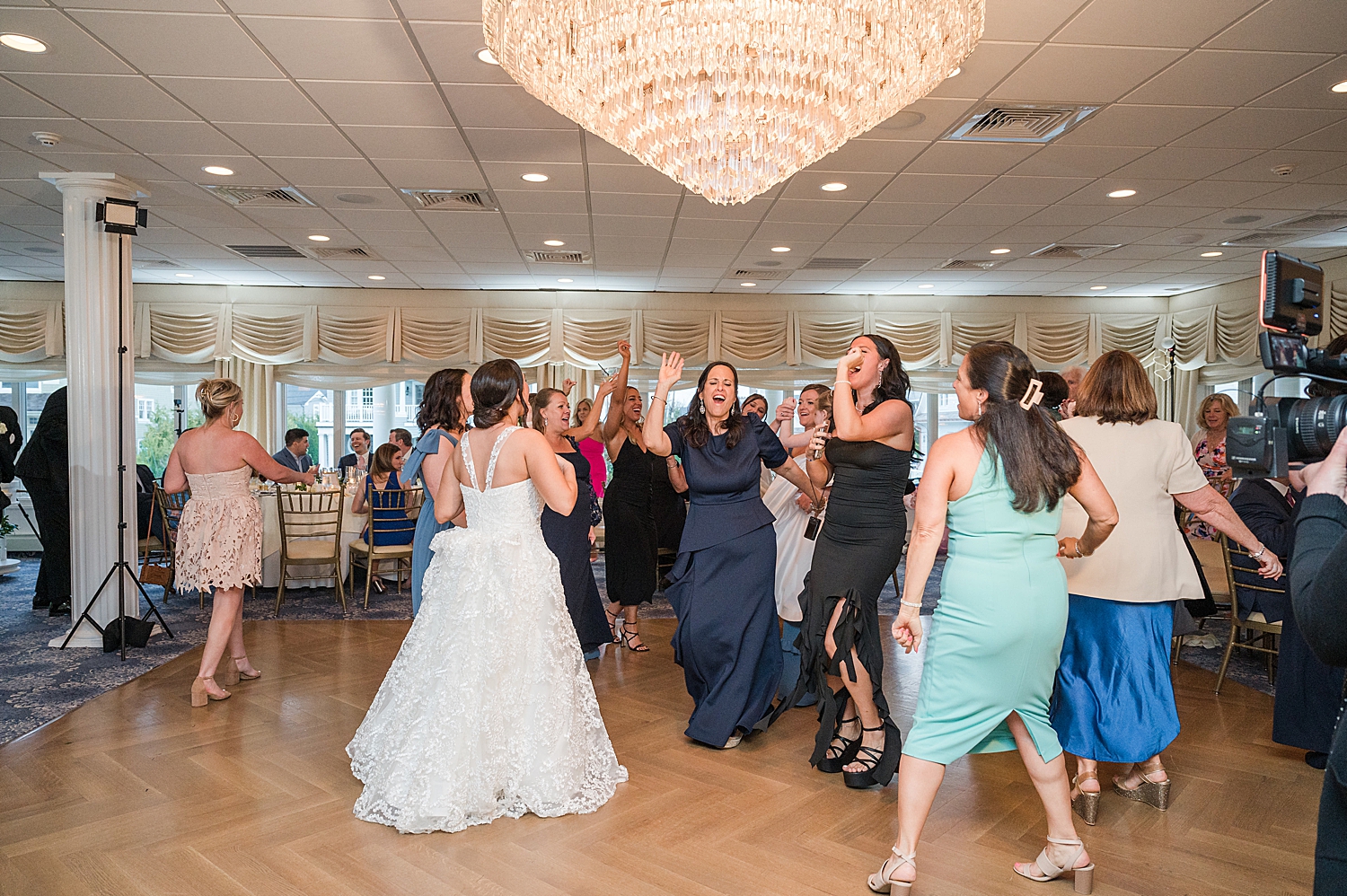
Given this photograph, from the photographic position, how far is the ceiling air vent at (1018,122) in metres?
4.78

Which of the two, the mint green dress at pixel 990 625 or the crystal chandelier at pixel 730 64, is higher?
the crystal chandelier at pixel 730 64

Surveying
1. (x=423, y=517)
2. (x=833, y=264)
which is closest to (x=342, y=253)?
(x=833, y=264)

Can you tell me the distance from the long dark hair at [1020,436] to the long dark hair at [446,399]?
8.02 feet

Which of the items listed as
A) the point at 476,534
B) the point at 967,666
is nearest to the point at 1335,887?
the point at 967,666

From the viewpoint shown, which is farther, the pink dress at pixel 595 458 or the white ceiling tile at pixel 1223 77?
the pink dress at pixel 595 458

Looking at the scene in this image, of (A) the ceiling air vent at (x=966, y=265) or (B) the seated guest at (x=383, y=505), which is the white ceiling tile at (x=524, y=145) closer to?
(B) the seated guest at (x=383, y=505)

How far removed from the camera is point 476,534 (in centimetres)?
332

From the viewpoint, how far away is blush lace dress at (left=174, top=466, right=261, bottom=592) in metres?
4.58

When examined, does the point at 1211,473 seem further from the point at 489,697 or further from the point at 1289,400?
the point at 1289,400

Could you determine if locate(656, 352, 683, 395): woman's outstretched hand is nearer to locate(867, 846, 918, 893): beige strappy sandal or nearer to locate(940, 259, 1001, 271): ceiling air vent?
locate(867, 846, 918, 893): beige strappy sandal

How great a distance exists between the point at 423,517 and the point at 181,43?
95.1 inches

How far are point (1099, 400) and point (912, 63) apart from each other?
4.52ft

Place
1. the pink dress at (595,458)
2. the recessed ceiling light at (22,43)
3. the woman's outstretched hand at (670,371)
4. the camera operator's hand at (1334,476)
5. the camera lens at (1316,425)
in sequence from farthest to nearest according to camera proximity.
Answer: the pink dress at (595,458) → the recessed ceiling light at (22,43) → the woman's outstretched hand at (670,371) → the camera lens at (1316,425) → the camera operator's hand at (1334,476)

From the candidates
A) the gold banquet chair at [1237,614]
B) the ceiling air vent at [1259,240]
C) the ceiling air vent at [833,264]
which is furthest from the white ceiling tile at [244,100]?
the ceiling air vent at [1259,240]
